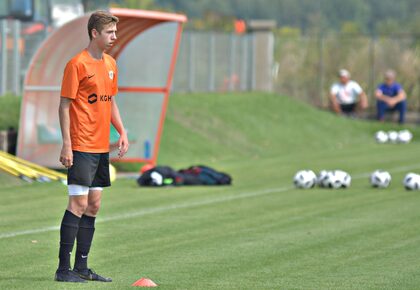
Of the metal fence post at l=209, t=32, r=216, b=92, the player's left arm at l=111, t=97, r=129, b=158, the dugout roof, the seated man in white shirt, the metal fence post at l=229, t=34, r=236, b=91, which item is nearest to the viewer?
the player's left arm at l=111, t=97, r=129, b=158

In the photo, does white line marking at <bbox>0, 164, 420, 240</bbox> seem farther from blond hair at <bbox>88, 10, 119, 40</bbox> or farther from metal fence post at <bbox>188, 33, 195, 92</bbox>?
metal fence post at <bbox>188, 33, 195, 92</bbox>

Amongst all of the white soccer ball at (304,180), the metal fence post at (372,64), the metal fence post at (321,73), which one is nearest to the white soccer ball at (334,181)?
the white soccer ball at (304,180)

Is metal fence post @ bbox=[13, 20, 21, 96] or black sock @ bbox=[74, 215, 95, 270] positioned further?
metal fence post @ bbox=[13, 20, 21, 96]

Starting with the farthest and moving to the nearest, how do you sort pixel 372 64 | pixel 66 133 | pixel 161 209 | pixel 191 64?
1. pixel 372 64
2. pixel 191 64
3. pixel 161 209
4. pixel 66 133

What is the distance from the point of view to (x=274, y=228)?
49.4ft

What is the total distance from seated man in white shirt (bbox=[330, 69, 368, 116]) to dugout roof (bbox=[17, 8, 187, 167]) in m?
13.6

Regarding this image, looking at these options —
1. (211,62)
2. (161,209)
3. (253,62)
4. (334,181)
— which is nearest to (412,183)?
(334,181)

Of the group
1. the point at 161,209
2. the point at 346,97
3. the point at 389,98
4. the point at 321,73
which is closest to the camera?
the point at 161,209

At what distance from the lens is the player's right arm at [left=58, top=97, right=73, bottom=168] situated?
1021cm

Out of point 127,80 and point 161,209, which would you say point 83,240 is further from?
point 127,80

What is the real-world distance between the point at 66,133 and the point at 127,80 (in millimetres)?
14578

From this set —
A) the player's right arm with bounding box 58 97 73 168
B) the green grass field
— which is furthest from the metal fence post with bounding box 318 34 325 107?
the player's right arm with bounding box 58 97 73 168

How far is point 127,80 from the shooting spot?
2475cm

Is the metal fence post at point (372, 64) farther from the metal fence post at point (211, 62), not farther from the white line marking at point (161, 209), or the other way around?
the white line marking at point (161, 209)
